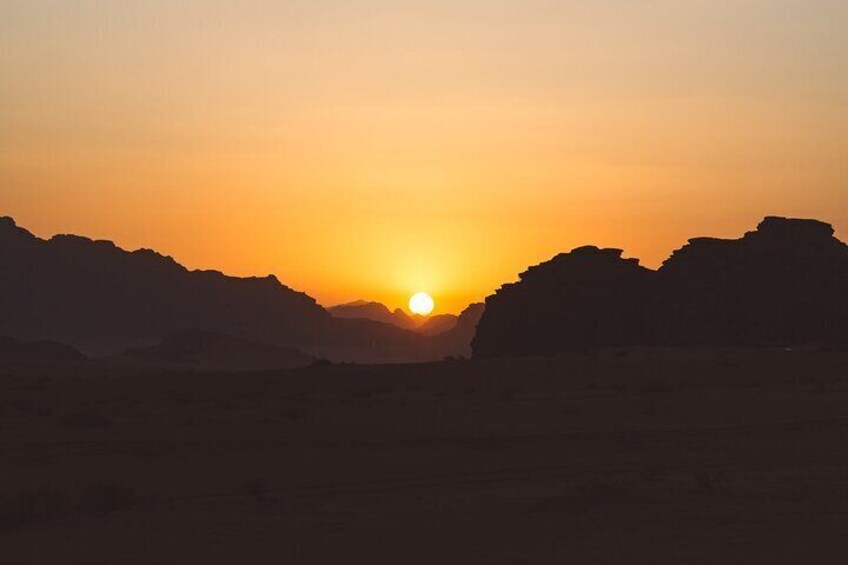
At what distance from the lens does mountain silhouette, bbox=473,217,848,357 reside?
259 ft

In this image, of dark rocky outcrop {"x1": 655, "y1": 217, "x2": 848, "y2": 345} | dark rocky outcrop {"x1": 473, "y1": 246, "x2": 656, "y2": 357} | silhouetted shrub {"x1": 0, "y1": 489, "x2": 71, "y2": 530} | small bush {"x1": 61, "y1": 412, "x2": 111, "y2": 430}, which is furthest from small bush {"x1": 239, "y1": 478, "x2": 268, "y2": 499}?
dark rocky outcrop {"x1": 473, "y1": 246, "x2": 656, "y2": 357}

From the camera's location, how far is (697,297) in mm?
80188

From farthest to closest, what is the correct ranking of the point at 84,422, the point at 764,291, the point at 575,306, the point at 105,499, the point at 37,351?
1. the point at 37,351
2. the point at 575,306
3. the point at 764,291
4. the point at 84,422
5. the point at 105,499

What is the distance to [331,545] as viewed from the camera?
42.5ft

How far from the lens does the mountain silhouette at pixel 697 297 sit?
78875 millimetres

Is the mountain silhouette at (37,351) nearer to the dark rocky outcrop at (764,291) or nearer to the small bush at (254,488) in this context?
the dark rocky outcrop at (764,291)

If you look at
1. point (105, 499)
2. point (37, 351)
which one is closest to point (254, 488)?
point (105, 499)

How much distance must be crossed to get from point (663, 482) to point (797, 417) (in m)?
12.5

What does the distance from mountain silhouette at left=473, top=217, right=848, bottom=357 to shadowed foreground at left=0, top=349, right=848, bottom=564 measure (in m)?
40.0

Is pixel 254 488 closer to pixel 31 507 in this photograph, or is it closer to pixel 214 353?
pixel 31 507

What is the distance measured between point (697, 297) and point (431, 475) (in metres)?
63.8

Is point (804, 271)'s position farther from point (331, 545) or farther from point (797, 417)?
point (331, 545)

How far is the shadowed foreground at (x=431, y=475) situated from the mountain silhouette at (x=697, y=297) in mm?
40002

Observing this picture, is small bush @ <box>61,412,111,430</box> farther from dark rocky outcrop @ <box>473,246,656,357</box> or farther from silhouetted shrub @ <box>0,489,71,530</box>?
dark rocky outcrop @ <box>473,246,656,357</box>
